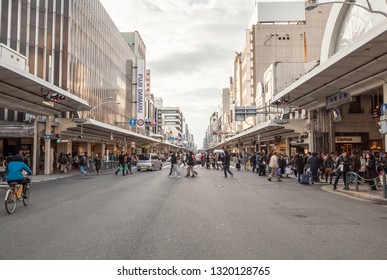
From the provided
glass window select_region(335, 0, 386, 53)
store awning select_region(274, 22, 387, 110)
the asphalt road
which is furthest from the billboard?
the asphalt road

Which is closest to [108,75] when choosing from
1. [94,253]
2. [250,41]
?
[250,41]

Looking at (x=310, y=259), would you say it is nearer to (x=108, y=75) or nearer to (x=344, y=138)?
(x=344, y=138)

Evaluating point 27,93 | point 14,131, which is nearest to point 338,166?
point 27,93

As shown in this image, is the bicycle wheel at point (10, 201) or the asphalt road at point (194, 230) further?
the bicycle wheel at point (10, 201)

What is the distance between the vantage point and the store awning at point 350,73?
12.3 m

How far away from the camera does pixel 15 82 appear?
55.6 feet

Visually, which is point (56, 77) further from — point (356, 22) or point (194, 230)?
point (194, 230)

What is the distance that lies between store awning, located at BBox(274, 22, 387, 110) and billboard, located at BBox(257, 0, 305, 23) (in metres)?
56.2

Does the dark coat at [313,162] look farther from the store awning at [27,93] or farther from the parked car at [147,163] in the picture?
the parked car at [147,163]

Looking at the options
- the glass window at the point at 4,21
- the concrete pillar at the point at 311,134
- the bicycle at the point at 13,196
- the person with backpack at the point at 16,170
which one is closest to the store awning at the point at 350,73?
the concrete pillar at the point at 311,134

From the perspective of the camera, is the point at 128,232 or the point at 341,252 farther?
the point at 128,232

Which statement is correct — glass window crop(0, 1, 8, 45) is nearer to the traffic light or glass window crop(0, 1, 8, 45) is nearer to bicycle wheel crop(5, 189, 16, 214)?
the traffic light

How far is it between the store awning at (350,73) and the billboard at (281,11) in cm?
5623

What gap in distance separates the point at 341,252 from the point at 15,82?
1810 centimetres
